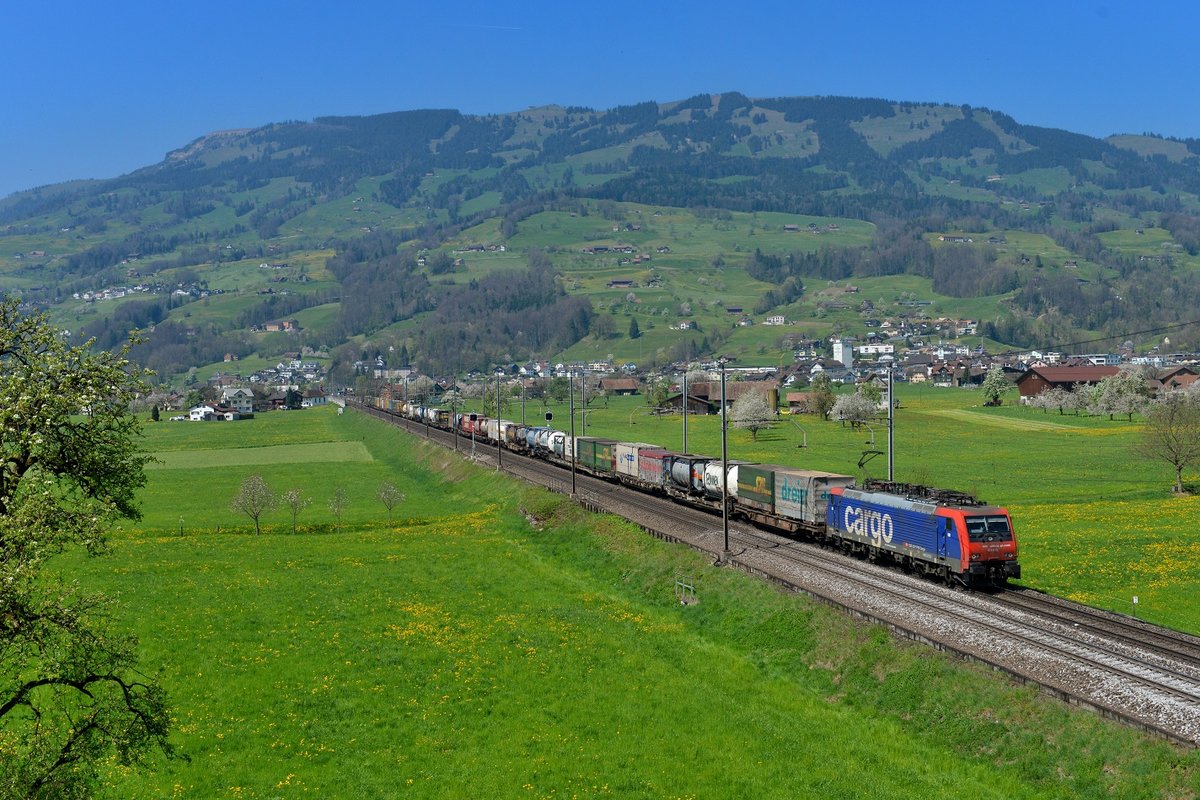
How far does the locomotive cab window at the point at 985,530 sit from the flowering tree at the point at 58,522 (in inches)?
1228

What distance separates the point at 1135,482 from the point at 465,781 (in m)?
74.4

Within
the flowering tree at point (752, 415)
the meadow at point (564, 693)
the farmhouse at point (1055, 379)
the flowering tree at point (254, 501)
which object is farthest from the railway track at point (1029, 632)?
the farmhouse at point (1055, 379)

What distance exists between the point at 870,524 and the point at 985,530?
8597 mm

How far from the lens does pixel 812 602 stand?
41.8 metres

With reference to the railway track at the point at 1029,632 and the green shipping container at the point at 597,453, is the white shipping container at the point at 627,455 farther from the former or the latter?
the railway track at the point at 1029,632

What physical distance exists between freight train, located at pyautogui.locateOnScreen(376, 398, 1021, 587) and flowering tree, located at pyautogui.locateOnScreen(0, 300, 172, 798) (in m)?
31.6

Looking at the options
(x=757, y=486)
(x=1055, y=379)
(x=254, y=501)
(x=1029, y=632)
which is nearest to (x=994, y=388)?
(x=1055, y=379)

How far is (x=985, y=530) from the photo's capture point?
41906mm

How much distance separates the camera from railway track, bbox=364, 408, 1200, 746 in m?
28.7

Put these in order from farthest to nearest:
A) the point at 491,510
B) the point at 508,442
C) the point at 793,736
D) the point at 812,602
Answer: the point at 508,442, the point at 491,510, the point at 812,602, the point at 793,736

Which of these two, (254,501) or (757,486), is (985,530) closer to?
(757,486)

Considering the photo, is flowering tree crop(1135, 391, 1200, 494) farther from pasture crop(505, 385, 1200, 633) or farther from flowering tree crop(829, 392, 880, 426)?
flowering tree crop(829, 392, 880, 426)

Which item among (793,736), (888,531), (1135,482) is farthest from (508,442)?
(793,736)

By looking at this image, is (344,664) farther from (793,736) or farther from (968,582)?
(968,582)
